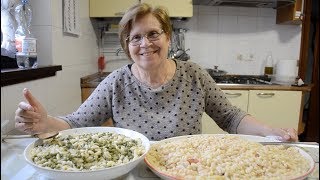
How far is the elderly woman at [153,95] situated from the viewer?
1.28m

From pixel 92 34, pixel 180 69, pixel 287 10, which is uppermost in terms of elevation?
pixel 287 10

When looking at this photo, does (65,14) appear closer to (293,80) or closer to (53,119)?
(53,119)

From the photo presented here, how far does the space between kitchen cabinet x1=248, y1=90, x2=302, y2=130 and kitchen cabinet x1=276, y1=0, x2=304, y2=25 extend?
2.38 feet

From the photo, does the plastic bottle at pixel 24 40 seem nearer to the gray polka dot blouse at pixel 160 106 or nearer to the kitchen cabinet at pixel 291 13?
the gray polka dot blouse at pixel 160 106

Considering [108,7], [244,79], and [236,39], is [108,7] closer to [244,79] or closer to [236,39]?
[236,39]

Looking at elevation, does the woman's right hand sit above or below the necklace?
below

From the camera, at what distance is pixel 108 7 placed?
8.67 feet

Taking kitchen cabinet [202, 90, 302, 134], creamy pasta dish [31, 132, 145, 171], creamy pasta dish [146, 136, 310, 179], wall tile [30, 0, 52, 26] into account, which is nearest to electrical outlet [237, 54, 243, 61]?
kitchen cabinet [202, 90, 302, 134]

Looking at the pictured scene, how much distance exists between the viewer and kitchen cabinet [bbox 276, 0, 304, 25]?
259cm

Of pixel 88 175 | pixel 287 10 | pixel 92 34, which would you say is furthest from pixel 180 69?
pixel 287 10

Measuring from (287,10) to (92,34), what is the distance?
1935 millimetres

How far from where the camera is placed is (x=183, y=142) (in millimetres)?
→ 891

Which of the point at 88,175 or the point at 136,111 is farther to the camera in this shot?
the point at 136,111

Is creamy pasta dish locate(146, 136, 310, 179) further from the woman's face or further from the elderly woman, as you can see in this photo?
the woman's face
